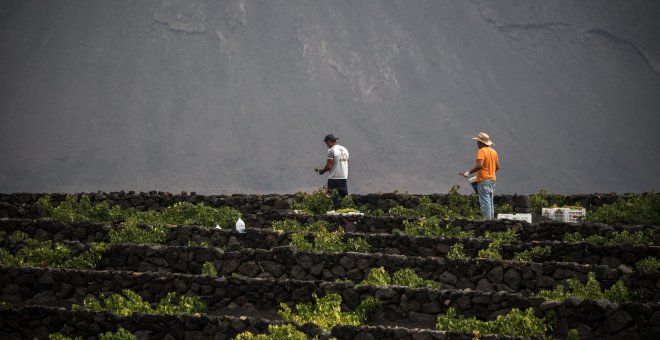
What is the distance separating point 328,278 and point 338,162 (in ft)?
24.0

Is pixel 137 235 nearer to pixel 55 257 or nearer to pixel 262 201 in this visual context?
pixel 55 257

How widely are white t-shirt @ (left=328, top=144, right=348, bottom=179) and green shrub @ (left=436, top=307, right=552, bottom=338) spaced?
10260 millimetres

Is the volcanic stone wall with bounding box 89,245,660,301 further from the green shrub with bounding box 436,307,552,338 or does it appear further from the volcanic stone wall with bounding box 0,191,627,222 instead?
the volcanic stone wall with bounding box 0,191,627,222

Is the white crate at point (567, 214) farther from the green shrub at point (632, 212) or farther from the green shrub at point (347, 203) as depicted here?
the green shrub at point (347, 203)

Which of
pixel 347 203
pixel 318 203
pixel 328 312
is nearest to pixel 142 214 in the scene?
pixel 318 203

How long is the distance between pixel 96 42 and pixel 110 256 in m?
65.9

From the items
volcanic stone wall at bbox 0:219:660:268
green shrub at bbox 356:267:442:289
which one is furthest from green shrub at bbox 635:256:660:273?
green shrub at bbox 356:267:442:289

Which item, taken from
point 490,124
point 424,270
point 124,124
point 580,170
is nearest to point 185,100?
point 124,124

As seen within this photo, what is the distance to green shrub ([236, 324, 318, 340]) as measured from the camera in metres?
17.1

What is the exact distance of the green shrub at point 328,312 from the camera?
18531 millimetres

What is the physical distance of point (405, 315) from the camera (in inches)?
739

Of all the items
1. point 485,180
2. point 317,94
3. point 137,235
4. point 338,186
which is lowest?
point 137,235

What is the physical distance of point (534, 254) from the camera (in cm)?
2086

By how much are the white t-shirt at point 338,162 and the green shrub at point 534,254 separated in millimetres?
7806
